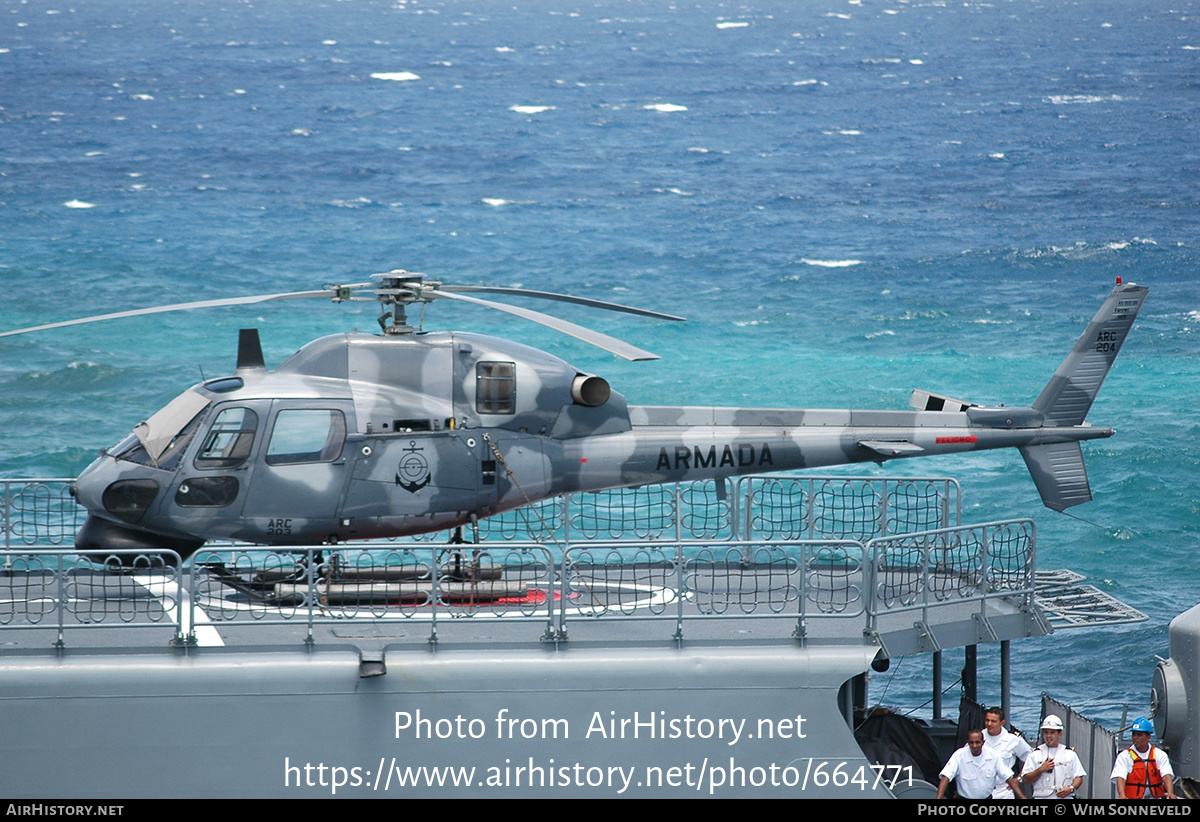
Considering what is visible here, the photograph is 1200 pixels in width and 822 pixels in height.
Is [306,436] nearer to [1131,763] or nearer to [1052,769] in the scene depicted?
[1052,769]

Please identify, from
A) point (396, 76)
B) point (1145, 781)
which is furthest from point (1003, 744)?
point (396, 76)

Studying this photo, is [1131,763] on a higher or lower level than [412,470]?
lower

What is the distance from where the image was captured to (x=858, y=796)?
423 inches

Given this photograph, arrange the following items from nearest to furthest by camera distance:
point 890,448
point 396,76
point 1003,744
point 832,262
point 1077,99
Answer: point 1003,744 → point 890,448 → point 832,262 → point 1077,99 → point 396,76

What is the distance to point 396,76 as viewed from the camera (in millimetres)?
95562

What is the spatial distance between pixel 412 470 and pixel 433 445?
34 cm

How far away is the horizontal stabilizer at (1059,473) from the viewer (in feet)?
46.1

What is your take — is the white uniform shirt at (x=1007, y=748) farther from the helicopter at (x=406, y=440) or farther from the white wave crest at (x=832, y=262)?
the white wave crest at (x=832, y=262)

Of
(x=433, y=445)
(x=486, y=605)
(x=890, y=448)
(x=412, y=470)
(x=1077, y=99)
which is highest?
(x=1077, y=99)

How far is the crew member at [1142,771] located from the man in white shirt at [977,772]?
95 centimetres

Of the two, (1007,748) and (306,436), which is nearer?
(1007,748)

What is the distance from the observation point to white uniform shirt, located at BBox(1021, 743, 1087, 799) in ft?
35.5

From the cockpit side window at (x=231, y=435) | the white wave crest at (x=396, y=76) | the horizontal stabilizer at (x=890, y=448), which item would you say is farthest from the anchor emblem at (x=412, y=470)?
the white wave crest at (x=396, y=76)

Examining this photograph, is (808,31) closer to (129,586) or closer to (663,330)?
(663,330)
